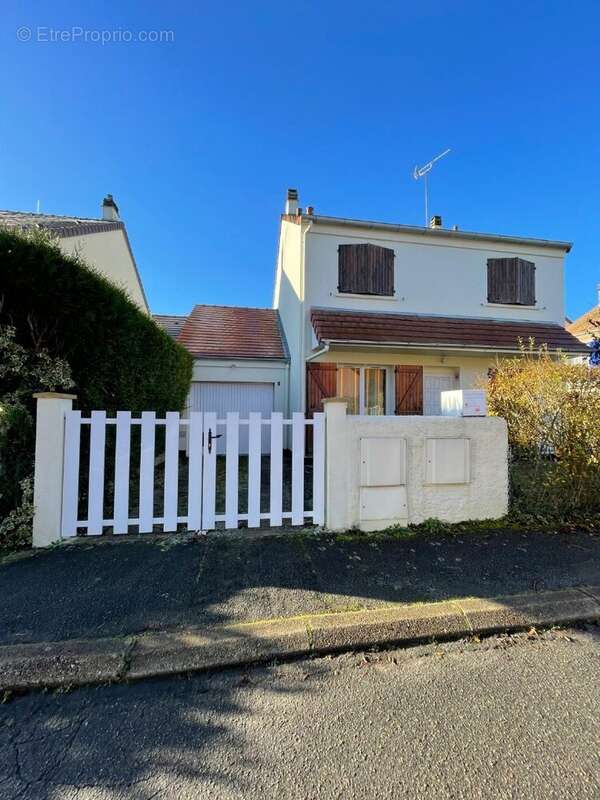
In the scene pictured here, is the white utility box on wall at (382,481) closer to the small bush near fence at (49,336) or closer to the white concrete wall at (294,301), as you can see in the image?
the small bush near fence at (49,336)

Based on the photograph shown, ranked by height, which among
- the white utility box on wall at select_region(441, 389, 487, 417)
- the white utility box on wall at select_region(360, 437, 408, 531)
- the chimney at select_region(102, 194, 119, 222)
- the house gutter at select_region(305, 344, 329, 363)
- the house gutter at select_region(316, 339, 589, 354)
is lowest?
the white utility box on wall at select_region(360, 437, 408, 531)

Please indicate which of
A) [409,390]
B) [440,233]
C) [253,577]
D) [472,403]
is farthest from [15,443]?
[440,233]

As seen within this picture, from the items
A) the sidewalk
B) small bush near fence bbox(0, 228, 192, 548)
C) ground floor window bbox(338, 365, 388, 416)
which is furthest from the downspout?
the sidewalk

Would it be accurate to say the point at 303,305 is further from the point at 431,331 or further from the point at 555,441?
the point at 555,441

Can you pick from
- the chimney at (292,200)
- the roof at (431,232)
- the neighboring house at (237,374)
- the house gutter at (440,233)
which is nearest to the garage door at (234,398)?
the neighboring house at (237,374)

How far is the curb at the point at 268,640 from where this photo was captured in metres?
2.02

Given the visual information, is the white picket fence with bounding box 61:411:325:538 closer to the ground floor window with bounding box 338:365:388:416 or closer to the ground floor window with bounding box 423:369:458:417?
the ground floor window with bounding box 338:365:388:416

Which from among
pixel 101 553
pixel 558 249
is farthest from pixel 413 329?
pixel 101 553

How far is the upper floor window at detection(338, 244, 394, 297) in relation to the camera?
398 inches

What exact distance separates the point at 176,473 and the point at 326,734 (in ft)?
8.68

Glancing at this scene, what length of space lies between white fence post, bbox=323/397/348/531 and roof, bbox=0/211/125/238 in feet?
23.0

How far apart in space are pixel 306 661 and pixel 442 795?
92cm

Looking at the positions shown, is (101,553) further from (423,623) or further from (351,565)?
(423,623)

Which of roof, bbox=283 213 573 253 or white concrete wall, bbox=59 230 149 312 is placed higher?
roof, bbox=283 213 573 253
